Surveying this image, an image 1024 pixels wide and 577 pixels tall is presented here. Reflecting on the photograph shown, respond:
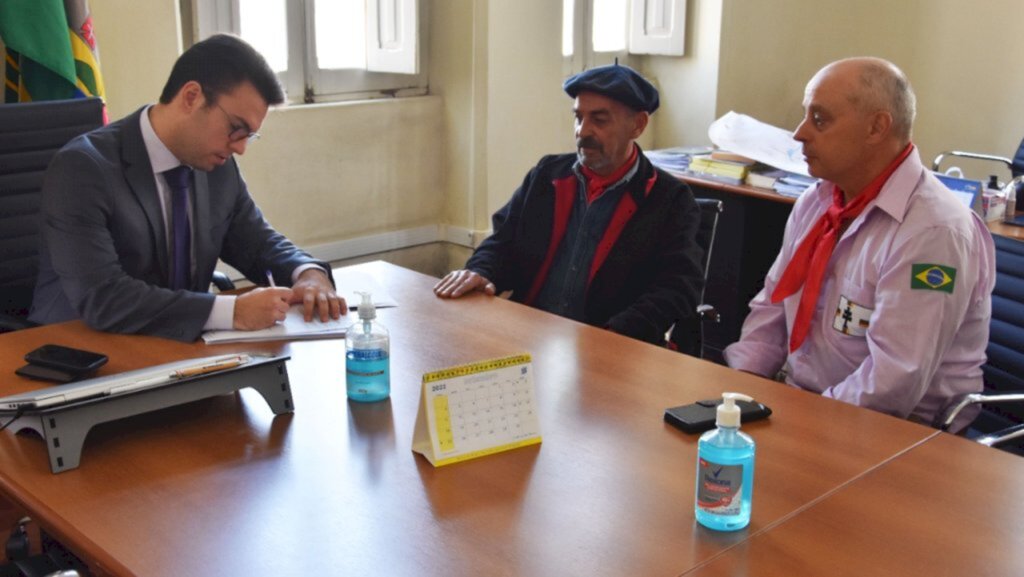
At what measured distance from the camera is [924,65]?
5.15 metres

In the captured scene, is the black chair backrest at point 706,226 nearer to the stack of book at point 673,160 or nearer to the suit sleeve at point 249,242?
the suit sleeve at point 249,242

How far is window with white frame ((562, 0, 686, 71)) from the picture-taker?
4750mm

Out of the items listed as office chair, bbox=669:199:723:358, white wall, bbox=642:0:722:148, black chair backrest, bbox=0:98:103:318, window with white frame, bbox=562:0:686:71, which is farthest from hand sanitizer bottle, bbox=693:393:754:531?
white wall, bbox=642:0:722:148

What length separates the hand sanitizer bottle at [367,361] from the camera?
74.4 inches

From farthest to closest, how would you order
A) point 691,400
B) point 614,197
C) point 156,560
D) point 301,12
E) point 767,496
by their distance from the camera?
point 301,12 < point 614,197 < point 691,400 < point 767,496 < point 156,560

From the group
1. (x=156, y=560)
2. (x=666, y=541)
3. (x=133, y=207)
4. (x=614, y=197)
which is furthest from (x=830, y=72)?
(x=156, y=560)

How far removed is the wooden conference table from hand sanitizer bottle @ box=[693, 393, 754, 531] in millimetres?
25

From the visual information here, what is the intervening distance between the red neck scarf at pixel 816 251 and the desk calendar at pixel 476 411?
89 cm

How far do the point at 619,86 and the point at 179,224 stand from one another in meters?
1.14

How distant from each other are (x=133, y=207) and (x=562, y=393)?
1043 mm

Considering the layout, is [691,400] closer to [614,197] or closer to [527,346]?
A: [527,346]

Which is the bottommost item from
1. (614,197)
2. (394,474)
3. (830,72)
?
(394,474)

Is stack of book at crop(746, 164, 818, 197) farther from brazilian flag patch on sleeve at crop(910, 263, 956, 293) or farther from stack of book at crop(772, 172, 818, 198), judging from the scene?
brazilian flag patch on sleeve at crop(910, 263, 956, 293)

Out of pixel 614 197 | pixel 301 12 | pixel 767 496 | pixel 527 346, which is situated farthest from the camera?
pixel 301 12
